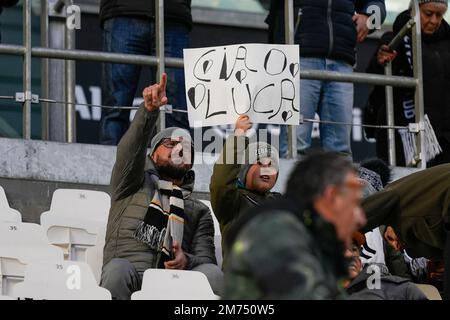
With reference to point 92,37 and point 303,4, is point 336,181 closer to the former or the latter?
point 303,4

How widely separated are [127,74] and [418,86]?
6.76 feet

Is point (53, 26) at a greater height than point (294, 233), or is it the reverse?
point (53, 26)

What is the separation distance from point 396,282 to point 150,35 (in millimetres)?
3024

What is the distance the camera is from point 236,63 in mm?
9930

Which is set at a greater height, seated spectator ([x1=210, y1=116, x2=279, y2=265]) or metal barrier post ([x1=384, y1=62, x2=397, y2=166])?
metal barrier post ([x1=384, y1=62, x2=397, y2=166])

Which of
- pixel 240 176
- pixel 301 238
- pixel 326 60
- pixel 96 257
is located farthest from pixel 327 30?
pixel 301 238

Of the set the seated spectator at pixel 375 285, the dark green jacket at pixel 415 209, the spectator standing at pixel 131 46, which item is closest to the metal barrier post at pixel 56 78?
the spectator standing at pixel 131 46

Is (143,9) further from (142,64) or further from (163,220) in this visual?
(163,220)

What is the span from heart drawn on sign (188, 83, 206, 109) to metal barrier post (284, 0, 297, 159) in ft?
3.81

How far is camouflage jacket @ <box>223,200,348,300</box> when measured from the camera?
4.82m

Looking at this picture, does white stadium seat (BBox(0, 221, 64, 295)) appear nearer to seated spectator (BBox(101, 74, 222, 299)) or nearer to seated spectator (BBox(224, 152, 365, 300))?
seated spectator (BBox(101, 74, 222, 299))

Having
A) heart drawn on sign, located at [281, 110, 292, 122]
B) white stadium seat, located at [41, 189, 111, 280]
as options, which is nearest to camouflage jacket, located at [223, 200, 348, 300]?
white stadium seat, located at [41, 189, 111, 280]

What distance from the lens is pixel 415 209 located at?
8.15m
